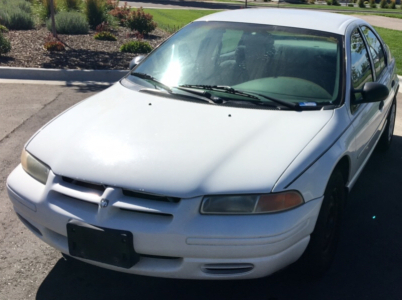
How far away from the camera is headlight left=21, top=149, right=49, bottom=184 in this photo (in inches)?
131

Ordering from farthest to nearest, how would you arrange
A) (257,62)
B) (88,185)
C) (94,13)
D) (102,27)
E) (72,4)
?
(72,4)
(94,13)
(102,27)
(257,62)
(88,185)

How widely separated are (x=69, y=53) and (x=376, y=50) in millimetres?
8079

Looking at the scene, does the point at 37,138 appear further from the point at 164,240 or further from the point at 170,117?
the point at 164,240

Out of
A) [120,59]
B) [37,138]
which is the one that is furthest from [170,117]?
[120,59]

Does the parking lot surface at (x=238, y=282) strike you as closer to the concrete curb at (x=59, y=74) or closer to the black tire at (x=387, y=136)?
the black tire at (x=387, y=136)

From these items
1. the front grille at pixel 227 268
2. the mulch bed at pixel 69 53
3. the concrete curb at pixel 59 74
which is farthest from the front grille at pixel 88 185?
the mulch bed at pixel 69 53

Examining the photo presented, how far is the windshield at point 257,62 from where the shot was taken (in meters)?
4.08

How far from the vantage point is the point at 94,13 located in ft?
55.1

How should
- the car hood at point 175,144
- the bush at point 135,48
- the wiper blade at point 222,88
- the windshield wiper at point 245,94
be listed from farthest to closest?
the bush at point 135,48
the wiper blade at point 222,88
the windshield wiper at point 245,94
the car hood at point 175,144

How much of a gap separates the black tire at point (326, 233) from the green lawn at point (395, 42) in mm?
7769

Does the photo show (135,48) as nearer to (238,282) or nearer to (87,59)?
(87,59)

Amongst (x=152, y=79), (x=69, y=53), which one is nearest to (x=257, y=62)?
(x=152, y=79)

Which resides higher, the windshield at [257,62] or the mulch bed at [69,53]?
the windshield at [257,62]

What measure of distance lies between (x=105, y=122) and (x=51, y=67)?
7337 mm
